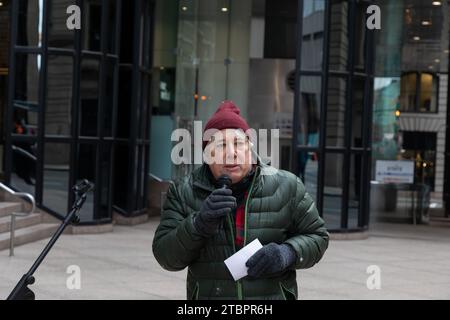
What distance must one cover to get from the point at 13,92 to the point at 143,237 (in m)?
3.52

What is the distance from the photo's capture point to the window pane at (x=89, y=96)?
1430cm

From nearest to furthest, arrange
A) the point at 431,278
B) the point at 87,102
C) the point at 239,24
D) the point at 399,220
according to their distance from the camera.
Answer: the point at 431,278
the point at 87,102
the point at 239,24
the point at 399,220

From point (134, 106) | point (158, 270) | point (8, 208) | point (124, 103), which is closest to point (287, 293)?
point (158, 270)

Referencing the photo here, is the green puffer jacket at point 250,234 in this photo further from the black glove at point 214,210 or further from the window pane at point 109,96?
the window pane at point 109,96

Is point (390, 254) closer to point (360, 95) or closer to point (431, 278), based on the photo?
point (431, 278)

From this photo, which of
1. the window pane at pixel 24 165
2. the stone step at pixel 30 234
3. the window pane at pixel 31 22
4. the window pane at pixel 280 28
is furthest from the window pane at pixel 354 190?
the window pane at pixel 31 22

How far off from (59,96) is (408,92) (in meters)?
19.2

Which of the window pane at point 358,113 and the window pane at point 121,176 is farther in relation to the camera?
the window pane at point 121,176

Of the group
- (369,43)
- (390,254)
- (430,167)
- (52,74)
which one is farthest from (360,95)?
(430,167)

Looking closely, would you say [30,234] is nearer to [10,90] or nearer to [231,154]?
[10,90]

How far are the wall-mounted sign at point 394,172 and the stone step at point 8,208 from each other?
10.4 metres

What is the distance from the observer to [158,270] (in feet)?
34.5

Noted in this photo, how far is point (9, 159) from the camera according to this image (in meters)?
13.8

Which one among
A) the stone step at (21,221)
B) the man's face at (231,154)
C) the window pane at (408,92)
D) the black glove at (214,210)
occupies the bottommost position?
the stone step at (21,221)
